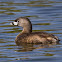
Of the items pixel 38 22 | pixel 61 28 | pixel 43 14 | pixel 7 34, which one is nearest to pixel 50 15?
pixel 43 14

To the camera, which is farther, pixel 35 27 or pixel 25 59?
pixel 35 27

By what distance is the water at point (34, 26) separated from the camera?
35.7 ft

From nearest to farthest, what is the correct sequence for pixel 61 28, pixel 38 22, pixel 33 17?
pixel 61 28 < pixel 38 22 < pixel 33 17

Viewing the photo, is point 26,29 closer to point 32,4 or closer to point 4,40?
point 4,40

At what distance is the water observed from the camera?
428 inches

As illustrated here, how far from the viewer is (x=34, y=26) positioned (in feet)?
52.2

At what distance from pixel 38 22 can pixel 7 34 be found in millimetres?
2730

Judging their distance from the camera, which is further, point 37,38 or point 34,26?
point 34,26

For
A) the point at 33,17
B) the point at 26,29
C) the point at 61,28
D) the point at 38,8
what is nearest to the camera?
the point at 26,29

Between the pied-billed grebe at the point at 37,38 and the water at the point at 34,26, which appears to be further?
the pied-billed grebe at the point at 37,38

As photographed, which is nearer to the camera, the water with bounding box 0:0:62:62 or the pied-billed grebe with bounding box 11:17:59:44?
A: the water with bounding box 0:0:62:62

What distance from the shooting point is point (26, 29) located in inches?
530

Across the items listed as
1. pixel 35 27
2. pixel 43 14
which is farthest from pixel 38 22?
pixel 43 14

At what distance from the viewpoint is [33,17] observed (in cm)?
1784
